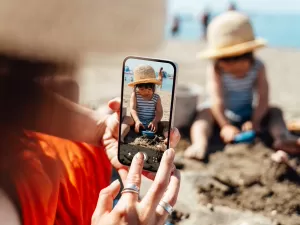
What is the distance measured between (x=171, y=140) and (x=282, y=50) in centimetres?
652

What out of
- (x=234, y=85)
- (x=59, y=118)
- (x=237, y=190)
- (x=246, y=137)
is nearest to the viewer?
(x=59, y=118)

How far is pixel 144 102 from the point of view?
94 cm

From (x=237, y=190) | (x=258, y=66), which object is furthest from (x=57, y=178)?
(x=258, y=66)

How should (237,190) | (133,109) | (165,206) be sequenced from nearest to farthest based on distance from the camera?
(165,206) < (133,109) < (237,190)

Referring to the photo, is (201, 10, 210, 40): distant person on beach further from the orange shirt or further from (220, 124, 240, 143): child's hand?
the orange shirt

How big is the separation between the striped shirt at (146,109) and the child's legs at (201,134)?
1252 millimetres

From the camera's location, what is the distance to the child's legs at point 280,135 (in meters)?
2.19

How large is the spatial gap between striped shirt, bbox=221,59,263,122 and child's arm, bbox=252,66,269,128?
4 centimetres

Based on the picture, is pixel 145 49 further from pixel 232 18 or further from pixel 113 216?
pixel 232 18

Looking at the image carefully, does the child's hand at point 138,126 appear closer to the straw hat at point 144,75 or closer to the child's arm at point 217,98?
the straw hat at point 144,75

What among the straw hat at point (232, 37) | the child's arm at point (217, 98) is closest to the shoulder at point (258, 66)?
the straw hat at point (232, 37)

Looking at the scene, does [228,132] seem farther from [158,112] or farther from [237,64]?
[158,112]

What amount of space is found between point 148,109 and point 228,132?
1492mm

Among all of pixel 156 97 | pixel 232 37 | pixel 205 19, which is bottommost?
pixel 156 97
